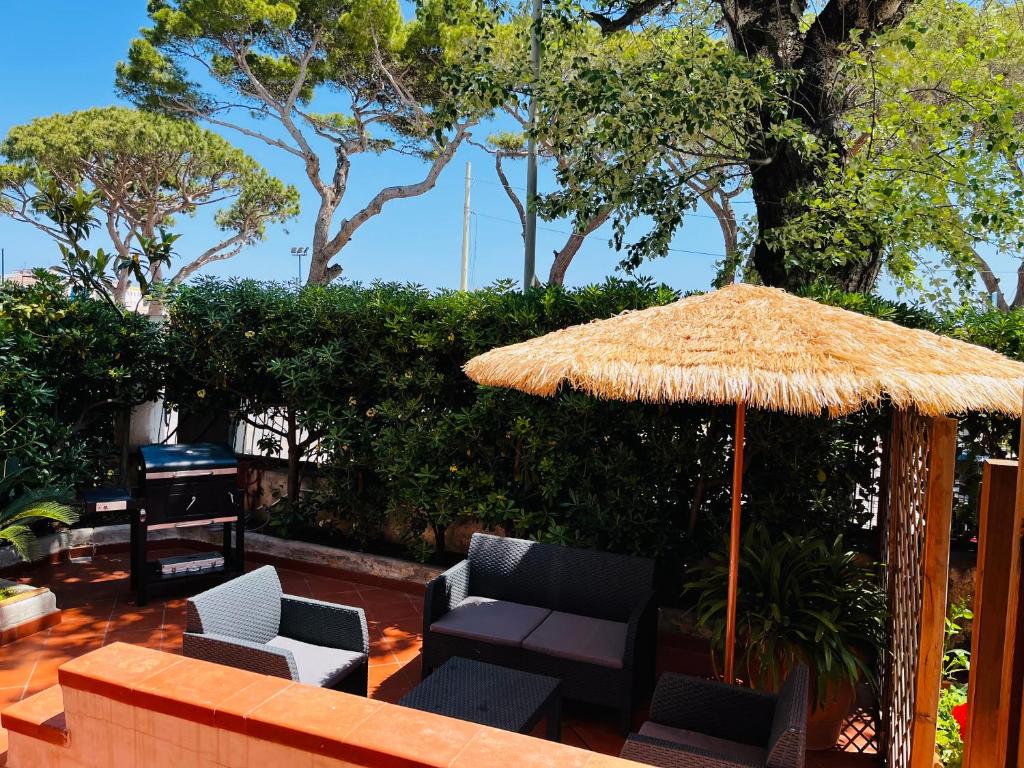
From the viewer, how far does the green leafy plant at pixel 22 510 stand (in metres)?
5.99

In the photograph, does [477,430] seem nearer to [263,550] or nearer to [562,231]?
[263,550]

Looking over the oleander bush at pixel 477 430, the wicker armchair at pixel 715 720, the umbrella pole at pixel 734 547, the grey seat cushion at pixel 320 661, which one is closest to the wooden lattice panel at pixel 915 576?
the wicker armchair at pixel 715 720

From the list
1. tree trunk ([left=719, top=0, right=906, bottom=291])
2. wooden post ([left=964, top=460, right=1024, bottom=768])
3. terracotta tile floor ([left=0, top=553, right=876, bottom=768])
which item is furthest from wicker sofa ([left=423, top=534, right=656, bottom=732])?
tree trunk ([left=719, top=0, right=906, bottom=291])

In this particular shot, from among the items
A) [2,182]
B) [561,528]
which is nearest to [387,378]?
[561,528]

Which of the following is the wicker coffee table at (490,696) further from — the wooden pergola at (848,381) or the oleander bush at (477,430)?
the oleander bush at (477,430)

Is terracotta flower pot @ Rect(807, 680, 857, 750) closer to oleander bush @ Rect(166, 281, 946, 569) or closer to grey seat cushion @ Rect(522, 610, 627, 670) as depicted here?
grey seat cushion @ Rect(522, 610, 627, 670)

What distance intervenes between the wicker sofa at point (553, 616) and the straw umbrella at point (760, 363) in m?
0.68

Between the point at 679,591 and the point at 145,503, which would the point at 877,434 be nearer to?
the point at 679,591

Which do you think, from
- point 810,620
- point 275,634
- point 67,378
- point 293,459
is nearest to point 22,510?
point 67,378

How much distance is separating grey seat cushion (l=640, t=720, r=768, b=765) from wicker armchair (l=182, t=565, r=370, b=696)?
1.69 m

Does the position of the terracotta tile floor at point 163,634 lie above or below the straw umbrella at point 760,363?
below

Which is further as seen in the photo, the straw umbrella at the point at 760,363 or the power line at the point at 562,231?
the power line at the point at 562,231

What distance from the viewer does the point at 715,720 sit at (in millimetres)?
3697

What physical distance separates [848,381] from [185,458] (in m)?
5.37
